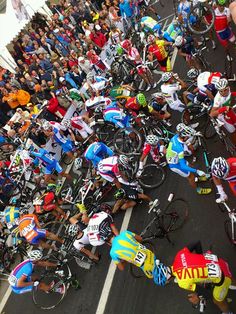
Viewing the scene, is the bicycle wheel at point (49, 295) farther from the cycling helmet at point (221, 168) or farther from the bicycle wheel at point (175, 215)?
the cycling helmet at point (221, 168)

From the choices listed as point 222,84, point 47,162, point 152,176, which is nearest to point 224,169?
point 222,84

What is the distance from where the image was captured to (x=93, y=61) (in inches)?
608

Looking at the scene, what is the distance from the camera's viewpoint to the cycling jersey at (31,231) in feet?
30.5

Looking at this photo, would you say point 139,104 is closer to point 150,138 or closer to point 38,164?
point 150,138

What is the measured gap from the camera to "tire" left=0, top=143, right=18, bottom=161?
1434 centimetres

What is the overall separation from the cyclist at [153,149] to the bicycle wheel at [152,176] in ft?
0.80

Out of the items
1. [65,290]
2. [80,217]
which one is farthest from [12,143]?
[65,290]

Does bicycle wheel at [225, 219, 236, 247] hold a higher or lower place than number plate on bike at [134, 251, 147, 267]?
lower

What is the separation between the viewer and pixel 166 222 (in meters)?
8.86

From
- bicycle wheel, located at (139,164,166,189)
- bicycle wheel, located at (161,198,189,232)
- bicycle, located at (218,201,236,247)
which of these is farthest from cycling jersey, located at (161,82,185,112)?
bicycle, located at (218,201,236,247)

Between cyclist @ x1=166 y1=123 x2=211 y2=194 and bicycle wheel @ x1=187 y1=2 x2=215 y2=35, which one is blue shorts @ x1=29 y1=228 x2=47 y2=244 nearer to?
cyclist @ x1=166 y1=123 x2=211 y2=194

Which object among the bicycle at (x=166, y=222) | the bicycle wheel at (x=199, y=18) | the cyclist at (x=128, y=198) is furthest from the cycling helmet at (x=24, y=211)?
the bicycle wheel at (x=199, y=18)

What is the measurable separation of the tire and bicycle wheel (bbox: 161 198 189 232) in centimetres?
802

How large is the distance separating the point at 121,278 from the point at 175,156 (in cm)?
346
